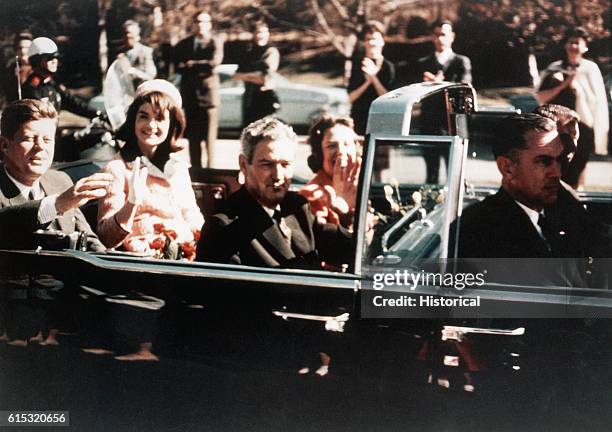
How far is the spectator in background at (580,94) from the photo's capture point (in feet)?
10.5

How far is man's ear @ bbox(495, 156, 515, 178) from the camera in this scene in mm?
3234

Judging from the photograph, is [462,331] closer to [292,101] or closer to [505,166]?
[505,166]

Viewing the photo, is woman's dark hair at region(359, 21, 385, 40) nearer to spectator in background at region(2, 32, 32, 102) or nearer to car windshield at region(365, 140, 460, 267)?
car windshield at region(365, 140, 460, 267)

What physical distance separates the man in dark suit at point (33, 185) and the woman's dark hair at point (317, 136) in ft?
2.82

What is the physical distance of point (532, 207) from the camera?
3.21 m

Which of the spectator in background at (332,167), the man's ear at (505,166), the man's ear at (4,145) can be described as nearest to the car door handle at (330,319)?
the spectator in background at (332,167)

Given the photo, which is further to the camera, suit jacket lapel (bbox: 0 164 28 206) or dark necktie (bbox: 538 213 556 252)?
suit jacket lapel (bbox: 0 164 28 206)

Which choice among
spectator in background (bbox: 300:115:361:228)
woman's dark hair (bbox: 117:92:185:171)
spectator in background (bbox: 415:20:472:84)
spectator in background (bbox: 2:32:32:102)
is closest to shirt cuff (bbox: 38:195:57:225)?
woman's dark hair (bbox: 117:92:185:171)

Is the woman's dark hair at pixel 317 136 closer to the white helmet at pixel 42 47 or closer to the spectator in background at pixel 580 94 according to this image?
the spectator in background at pixel 580 94

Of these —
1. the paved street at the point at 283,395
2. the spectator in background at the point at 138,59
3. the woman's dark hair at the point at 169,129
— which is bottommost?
the paved street at the point at 283,395

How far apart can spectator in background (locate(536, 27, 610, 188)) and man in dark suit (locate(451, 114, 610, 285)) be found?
0.26ft

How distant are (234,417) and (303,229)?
84cm

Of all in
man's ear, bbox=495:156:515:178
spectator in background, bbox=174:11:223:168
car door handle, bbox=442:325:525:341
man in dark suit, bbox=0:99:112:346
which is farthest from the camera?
man in dark suit, bbox=0:99:112:346

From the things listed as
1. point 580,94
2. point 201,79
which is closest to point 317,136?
point 201,79
